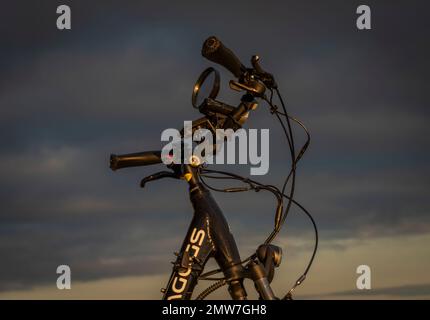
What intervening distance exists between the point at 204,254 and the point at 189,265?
0.15m

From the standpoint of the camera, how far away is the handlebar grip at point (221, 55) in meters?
6.09

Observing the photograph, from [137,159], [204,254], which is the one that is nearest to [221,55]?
[137,159]

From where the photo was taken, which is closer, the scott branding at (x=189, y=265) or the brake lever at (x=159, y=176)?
the scott branding at (x=189, y=265)

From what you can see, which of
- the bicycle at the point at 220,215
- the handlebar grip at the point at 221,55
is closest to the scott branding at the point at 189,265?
the bicycle at the point at 220,215

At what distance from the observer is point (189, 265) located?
6.12m

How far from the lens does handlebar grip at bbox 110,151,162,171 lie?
6352 millimetres

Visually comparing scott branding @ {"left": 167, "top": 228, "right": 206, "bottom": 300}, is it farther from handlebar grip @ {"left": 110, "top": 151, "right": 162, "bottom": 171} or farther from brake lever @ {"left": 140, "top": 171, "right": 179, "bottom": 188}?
handlebar grip @ {"left": 110, "top": 151, "right": 162, "bottom": 171}

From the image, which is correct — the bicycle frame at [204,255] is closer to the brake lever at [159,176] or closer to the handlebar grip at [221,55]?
the brake lever at [159,176]

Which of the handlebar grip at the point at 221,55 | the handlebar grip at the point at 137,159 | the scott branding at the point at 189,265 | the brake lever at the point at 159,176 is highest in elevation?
the handlebar grip at the point at 221,55

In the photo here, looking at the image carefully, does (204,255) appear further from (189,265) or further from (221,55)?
(221,55)
